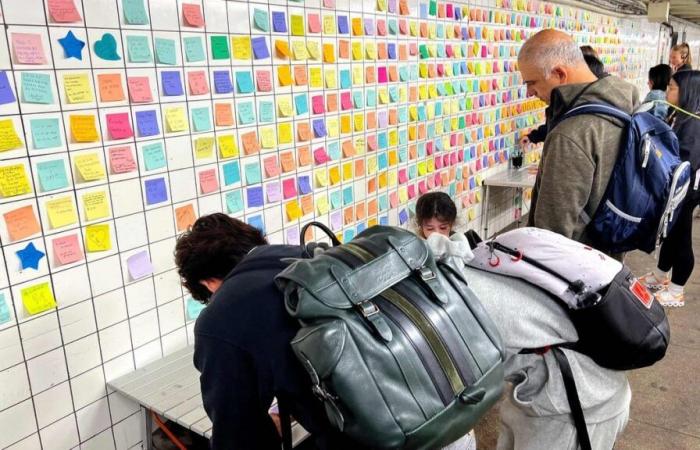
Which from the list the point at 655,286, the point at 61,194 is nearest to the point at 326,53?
the point at 61,194

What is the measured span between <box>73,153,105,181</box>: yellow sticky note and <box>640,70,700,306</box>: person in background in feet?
9.82

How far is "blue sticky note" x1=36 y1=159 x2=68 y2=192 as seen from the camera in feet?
4.97

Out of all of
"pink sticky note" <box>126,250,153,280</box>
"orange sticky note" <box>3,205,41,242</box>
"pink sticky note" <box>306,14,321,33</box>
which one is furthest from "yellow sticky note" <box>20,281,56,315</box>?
"pink sticky note" <box>306,14,321,33</box>

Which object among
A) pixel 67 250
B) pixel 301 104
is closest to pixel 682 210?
pixel 301 104

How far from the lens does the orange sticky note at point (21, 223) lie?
57.6 inches

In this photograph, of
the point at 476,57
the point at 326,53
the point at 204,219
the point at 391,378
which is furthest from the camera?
the point at 476,57

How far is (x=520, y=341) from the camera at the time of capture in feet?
4.04

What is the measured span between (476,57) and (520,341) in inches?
112

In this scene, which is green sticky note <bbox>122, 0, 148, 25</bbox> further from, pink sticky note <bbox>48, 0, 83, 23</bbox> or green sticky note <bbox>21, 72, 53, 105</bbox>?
green sticky note <bbox>21, 72, 53, 105</bbox>

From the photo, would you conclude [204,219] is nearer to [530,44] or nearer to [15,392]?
[15,392]

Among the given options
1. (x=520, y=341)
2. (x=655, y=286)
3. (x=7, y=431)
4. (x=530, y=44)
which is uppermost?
(x=530, y=44)

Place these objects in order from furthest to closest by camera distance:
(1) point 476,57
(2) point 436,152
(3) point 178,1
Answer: (1) point 476,57 < (2) point 436,152 < (3) point 178,1

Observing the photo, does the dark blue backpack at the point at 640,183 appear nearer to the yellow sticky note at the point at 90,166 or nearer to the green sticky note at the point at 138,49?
the green sticky note at the point at 138,49

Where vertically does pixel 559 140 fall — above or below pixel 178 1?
below
